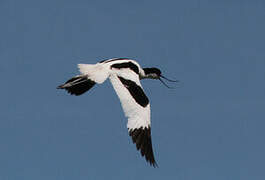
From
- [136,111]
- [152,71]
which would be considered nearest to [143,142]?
[136,111]

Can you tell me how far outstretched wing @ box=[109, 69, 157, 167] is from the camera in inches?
642

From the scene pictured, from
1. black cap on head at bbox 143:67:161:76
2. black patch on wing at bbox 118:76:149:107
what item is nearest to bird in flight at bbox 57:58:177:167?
black patch on wing at bbox 118:76:149:107

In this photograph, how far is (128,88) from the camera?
17.2 meters

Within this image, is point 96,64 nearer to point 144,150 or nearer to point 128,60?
point 128,60

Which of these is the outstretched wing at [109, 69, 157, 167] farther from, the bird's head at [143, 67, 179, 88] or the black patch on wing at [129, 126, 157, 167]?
the bird's head at [143, 67, 179, 88]

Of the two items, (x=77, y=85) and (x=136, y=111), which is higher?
(x=77, y=85)

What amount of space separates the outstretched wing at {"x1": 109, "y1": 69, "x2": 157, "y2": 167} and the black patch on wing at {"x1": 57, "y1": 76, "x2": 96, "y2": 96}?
0.94m

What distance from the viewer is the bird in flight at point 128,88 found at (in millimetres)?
16344

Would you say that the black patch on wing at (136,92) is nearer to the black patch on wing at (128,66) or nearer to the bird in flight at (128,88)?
the bird in flight at (128,88)

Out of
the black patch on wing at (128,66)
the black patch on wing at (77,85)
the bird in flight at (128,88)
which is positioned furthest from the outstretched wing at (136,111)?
the black patch on wing at (77,85)

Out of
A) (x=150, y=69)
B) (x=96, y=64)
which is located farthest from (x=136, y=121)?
(x=150, y=69)

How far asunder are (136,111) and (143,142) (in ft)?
2.34

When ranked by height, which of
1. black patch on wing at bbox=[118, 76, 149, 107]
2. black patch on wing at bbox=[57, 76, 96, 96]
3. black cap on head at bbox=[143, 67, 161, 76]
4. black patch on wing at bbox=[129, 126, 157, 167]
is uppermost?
black cap on head at bbox=[143, 67, 161, 76]

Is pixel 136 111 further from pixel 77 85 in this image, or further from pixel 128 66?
pixel 77 85
